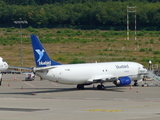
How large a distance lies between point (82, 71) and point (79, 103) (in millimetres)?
11459

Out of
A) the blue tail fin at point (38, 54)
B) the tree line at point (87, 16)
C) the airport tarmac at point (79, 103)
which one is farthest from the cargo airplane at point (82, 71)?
the tree line at point (87, 16)

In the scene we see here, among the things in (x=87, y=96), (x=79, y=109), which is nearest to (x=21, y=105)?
(x=79, y=109)

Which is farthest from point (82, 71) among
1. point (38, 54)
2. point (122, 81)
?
point (38, 54)

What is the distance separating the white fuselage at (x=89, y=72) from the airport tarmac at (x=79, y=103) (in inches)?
58.1

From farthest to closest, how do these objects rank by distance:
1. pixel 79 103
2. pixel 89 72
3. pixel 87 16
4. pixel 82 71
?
1. pixel 87 16
2. pixel 89 72
3. pixel 82 71
4. pixel 79 103

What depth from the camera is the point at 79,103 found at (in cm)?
3906

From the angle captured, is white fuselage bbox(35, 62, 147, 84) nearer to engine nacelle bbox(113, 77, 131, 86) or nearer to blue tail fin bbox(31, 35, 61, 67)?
blue tail fin bbox(31, 35, 61, 67)

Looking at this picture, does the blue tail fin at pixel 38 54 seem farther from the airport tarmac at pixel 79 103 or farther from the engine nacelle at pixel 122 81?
the engine nacelle at pixel 122 81

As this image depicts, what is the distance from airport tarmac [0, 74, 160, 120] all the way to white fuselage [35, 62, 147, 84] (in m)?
1.48

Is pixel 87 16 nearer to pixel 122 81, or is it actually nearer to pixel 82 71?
pixel 122 81

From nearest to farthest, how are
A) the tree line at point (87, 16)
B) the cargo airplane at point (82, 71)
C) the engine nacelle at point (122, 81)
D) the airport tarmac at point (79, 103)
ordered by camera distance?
the airport tarmac at point (79, 103), the cargo airplane at point (82, 71), the engine nacelle at point (122, 81), the tree line at point (87, 16)

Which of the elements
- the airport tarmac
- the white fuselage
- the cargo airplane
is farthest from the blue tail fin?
the airport tarmac

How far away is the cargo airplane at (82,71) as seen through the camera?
4719cm

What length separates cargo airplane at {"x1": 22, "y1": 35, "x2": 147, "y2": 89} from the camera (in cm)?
4719
